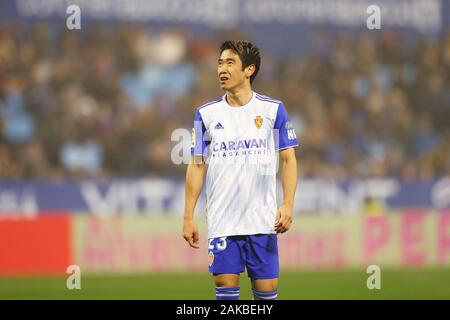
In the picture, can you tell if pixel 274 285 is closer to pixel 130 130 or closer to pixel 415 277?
pixel 415 277

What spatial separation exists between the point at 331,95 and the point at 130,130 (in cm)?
426

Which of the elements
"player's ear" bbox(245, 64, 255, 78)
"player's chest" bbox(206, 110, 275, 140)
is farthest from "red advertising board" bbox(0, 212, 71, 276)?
"player's ear" bbox(245, 64, 255, 78)

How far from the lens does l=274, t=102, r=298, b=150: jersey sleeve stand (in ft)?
21.0

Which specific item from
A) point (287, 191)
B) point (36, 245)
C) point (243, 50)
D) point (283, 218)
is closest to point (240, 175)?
point (287, 191)

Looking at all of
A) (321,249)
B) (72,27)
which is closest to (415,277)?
(321,249)

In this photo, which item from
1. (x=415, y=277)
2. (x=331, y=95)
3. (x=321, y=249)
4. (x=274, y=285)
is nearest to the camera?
(x=274, y=285)

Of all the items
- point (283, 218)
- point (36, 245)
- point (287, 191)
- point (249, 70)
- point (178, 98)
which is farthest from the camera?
point (178, 98)

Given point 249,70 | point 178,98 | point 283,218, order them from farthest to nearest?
1. point 178,98
2. point 249,70
3. point 283,218

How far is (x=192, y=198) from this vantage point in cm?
635

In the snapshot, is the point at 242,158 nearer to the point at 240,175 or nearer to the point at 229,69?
the point at 240,175

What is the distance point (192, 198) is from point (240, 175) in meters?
0.38

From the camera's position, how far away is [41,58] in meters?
16.5

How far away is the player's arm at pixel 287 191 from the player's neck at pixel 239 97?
45 centimetres

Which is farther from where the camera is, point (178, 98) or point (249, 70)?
point (178, 98)
